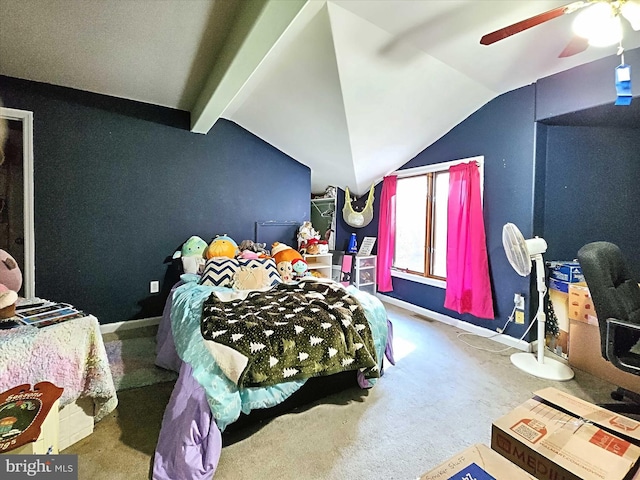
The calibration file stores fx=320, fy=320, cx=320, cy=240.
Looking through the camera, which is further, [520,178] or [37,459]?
[520,178]

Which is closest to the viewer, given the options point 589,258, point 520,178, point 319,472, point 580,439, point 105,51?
point 580,439

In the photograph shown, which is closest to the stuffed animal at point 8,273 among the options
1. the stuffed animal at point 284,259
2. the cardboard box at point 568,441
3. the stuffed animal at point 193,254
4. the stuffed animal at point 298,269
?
the stuffed animal at point 193,254

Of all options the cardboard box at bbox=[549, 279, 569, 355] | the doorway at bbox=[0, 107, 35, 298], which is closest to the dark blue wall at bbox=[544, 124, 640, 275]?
the cardboard box at bbox=[549, 279, 569, 355]

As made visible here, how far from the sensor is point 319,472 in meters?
1.47

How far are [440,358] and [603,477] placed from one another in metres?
1.87

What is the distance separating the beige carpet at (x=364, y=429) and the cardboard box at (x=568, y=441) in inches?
24.2

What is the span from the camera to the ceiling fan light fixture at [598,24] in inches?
58.1

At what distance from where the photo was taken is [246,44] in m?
1.79

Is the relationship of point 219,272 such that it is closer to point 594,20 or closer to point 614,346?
point 614,346

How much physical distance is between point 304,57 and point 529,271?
94.2 inches

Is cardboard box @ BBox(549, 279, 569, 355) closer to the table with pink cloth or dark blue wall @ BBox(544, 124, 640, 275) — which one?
dark blue wall @ BBox(544, 124, 640, 275)

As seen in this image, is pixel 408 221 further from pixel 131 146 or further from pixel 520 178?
pixel 131 146

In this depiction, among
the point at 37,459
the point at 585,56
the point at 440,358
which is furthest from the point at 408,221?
the point at 37,459

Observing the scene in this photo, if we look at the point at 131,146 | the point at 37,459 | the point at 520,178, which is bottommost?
the point at 37,459
